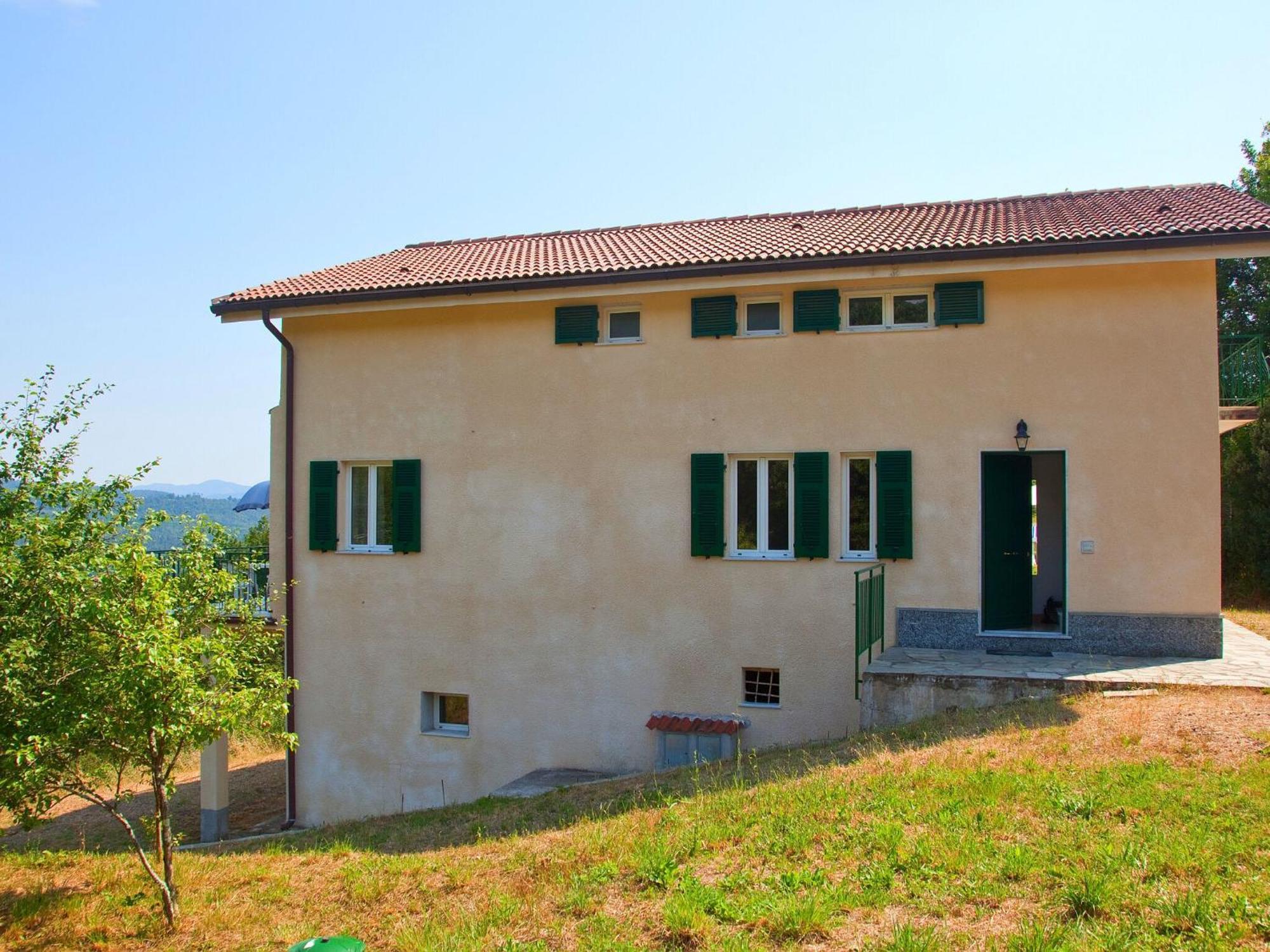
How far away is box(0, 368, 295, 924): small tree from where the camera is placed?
623cm

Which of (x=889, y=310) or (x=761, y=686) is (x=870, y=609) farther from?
(x=889, y=310)

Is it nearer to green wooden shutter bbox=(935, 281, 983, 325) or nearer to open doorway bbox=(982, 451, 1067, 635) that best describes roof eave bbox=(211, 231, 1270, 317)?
green wooden shutter bbox=(935, 281, 983, 325)

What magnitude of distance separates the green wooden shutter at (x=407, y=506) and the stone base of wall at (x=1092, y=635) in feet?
19.3

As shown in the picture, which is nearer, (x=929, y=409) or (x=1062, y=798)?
(x=1062, y=798)

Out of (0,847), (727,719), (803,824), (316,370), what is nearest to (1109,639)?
(727,719)

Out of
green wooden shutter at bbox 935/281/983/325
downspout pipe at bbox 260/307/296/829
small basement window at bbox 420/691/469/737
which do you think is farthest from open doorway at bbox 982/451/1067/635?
downspout pipe at bbox 260/307/296/829

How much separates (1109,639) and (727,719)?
13.5ft

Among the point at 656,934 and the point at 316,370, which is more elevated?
the point at 316,370

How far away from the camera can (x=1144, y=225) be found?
9805 mm

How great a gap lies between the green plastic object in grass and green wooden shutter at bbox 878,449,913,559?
7102mm

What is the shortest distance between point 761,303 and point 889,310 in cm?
144

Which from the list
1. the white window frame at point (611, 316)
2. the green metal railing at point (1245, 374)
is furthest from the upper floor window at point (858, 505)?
the green metal railing at point (1245, 374)

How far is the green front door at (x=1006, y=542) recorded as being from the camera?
1066cm

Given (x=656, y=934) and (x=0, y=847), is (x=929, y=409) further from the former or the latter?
(x=0, y=847)
